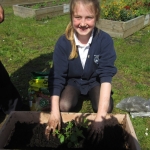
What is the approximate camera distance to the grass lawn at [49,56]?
3.18 meters

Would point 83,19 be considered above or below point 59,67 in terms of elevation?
above

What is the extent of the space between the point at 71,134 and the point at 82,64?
76 centimetres

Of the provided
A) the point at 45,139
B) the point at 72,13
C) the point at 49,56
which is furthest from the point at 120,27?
the point at 45,139

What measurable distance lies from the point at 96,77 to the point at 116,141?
829 millimetres

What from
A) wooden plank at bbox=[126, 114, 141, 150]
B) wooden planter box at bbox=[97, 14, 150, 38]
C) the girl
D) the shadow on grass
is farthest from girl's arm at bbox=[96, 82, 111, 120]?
wooden planter box at bbox=[97, 14, 150, 38]

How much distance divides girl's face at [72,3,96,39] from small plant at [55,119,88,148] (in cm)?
86

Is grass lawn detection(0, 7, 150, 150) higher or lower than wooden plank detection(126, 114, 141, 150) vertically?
lower

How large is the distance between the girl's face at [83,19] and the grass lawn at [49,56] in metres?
1.13

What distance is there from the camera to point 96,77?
259cm

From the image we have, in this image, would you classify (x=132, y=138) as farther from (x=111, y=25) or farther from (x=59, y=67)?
(x=111, y=25)

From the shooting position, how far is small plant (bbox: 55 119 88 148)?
1901 mm

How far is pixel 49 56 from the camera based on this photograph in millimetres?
4387

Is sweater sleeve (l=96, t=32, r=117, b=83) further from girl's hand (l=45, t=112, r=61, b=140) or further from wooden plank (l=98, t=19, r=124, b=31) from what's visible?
wooden plank (l=98, t=19, r=124, b=31)

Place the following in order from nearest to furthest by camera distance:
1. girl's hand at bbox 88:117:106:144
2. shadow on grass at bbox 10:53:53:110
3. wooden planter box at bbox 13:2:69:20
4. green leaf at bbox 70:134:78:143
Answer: green leaf at bbox 70:134:78:143, girl's hand at bbox 88:117:106:144, shadow on grass at bbox 10:53:53:110, wooden planter box at bbox 13:2:69:20
